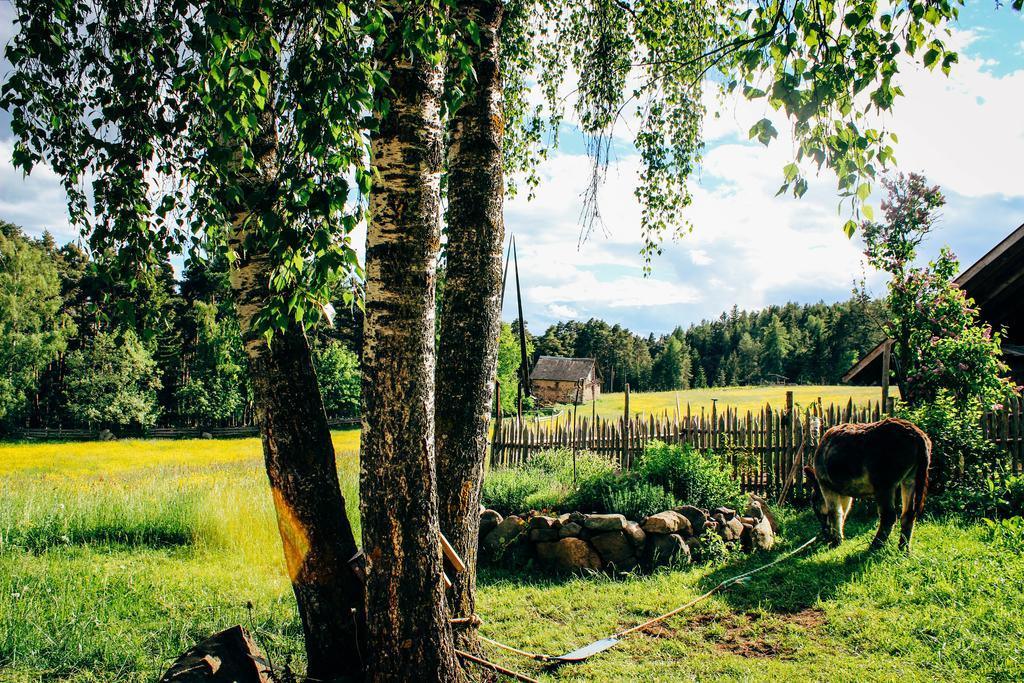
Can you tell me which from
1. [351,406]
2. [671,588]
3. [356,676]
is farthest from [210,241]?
[351,406]

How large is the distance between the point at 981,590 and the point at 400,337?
5518 millimetres

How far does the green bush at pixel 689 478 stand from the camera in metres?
7.83

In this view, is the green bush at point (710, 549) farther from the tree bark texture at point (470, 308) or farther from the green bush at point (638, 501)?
the tree bark texture at point (470, 308)

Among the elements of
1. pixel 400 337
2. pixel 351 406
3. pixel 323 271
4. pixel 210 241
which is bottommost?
pixel 351 406

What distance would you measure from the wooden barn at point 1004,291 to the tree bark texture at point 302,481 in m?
11.6

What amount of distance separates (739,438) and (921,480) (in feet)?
14.1

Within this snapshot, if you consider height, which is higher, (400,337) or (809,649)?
(400,337)

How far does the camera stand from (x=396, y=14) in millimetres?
3367

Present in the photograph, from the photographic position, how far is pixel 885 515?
20.6 feet

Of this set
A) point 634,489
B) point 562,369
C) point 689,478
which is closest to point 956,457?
point 689,478

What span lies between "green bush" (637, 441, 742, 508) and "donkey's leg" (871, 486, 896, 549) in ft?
5.89

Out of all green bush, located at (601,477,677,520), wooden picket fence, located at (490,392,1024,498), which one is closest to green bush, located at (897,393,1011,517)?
wooden picket fence, located at (490,392,1024,498)

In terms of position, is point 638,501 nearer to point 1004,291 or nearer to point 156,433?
point 1004,291

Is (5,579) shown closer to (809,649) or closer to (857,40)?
(809,649)
